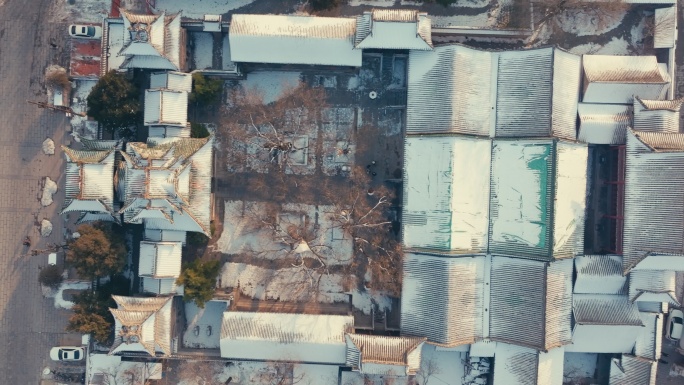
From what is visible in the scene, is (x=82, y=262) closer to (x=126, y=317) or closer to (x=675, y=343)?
(x=126, y=317)

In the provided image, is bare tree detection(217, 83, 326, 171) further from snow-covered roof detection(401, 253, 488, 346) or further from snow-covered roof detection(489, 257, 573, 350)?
snow-covered roof detection(489, 257, 573, 350)

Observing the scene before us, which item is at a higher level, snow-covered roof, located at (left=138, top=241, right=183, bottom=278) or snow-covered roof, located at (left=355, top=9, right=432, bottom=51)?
snow-covered roof, located at (left=355, top=9, right=432, bottom=51)

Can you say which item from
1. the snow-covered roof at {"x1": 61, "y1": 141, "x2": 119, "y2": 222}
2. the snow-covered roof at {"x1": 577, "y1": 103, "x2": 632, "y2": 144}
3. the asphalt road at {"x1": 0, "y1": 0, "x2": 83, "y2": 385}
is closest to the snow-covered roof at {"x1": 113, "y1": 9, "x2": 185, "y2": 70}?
the snow-covered roof at {"x1": 61, "y1": 141, "x2": 119, "y2": 222}

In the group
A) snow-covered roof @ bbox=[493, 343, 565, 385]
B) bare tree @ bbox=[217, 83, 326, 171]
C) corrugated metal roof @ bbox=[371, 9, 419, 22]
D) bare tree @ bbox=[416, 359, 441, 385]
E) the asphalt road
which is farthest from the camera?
the asphalt road

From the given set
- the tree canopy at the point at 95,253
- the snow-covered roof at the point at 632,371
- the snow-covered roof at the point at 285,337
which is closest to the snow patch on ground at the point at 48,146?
the tree canopy at the point at 95,253

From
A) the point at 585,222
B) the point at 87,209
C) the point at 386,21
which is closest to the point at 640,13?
the point at 585,222

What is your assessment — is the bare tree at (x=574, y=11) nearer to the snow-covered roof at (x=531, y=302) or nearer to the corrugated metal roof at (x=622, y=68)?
the corrugated metal roof at (x=622, y=68)

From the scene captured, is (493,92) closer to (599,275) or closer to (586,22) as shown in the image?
(586,22)
